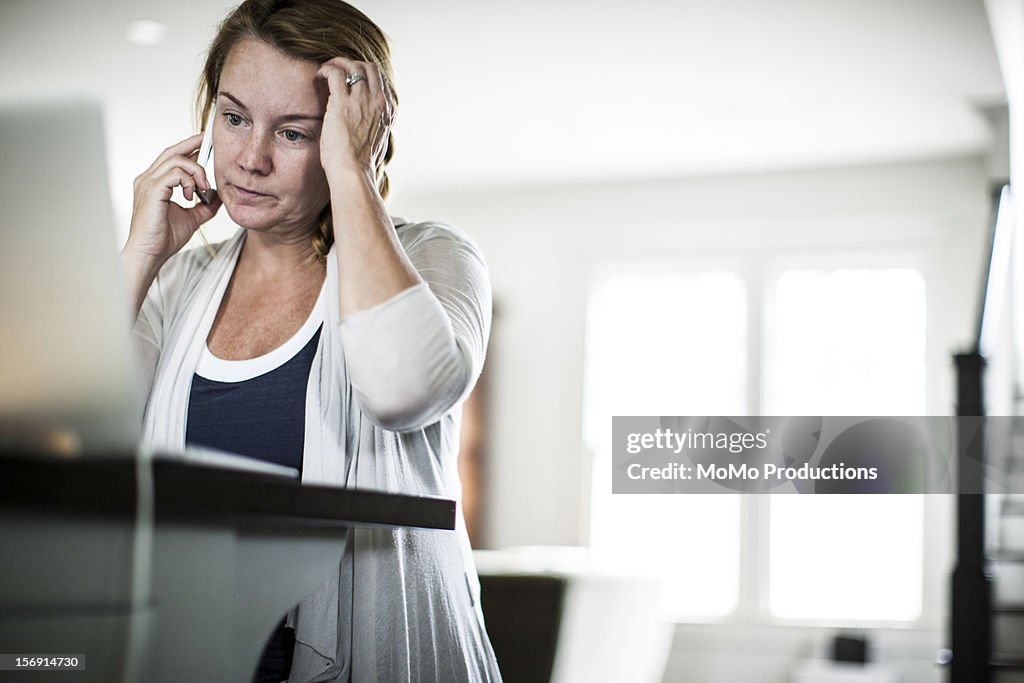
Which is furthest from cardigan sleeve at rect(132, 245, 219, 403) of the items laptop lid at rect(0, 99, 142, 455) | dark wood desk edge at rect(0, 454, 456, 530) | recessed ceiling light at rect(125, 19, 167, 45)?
recessed ceiling light at rect(125, 19, 167, 45)

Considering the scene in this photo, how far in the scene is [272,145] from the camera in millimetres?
1302

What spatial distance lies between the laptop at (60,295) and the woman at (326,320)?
1.22 ft

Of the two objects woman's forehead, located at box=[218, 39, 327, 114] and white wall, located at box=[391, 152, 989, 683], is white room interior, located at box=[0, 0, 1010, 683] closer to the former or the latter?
white wall, located at box=[391, 152, 989, 683]

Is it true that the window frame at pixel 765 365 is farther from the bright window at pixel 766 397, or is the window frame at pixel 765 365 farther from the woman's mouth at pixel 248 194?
the woman's mouth at pixel 248 194

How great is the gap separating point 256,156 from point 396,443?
17.5 inches

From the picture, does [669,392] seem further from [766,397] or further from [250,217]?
[250,217]

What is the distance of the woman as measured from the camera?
0.92 meters

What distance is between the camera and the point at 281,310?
1.22 m

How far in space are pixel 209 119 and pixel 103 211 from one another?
35.9 inches

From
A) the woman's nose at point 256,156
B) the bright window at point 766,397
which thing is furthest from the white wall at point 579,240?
the woman's nose at point 256,156

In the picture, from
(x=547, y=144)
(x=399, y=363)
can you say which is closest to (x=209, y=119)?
(x=399, y=363)

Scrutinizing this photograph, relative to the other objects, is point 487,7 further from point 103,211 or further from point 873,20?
point 103,211

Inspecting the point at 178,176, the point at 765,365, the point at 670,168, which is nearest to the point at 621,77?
the point at 670,168

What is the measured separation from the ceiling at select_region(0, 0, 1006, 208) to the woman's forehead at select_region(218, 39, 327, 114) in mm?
1135
